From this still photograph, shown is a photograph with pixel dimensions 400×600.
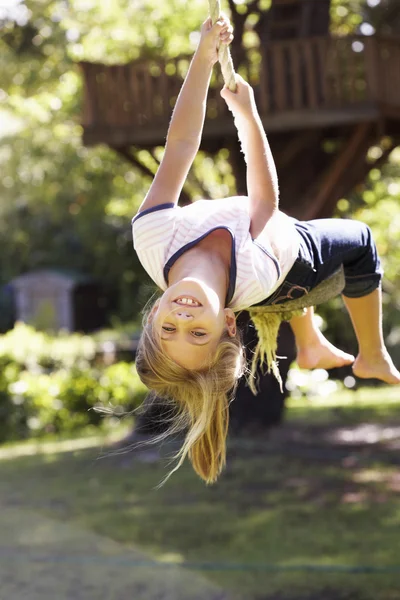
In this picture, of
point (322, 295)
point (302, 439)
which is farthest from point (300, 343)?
point (302, 439)

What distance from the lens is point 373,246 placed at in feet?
10.4

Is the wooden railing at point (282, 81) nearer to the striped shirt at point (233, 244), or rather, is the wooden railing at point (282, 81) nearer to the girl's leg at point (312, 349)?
the girl's leg at point (312, 349)

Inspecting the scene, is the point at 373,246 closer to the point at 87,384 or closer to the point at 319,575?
the point at 319,575

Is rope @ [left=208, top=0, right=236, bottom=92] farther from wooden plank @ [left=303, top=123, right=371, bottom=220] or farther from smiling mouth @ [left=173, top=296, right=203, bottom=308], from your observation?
wooden plank @ [left=303, top=123, right=371, bottom=220]

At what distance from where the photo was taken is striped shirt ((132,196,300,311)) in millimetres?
2580

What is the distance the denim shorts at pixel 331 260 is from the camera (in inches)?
114

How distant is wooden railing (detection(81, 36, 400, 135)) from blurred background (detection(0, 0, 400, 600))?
0.02m

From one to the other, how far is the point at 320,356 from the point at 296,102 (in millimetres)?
5856

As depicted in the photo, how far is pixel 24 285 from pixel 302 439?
10.2 meters

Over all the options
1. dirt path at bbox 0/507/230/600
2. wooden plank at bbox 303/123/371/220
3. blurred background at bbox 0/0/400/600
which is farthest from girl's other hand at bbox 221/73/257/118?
wooden plank at bbox 303/123/371/220

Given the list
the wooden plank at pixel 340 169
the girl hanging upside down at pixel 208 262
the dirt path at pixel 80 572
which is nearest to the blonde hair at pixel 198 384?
the girl hanging upside down at pixel 208 262

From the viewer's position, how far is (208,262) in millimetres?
2551

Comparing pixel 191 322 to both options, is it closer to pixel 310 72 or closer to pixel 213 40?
pixel 213 40

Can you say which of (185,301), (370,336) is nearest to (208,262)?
(185,301)
